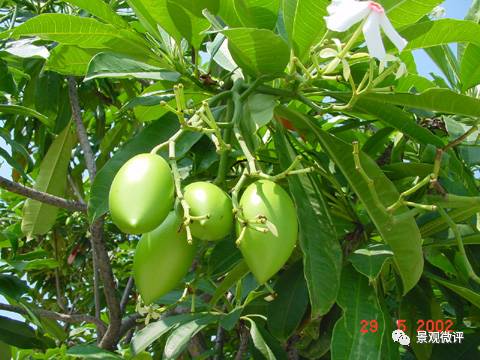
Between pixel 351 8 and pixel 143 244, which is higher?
pixel 351 8

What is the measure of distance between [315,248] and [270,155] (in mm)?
525

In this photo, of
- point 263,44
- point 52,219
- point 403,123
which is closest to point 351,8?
point 263,44

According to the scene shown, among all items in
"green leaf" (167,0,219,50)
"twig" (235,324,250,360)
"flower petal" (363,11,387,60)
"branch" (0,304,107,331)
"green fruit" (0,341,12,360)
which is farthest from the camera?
"green fruit" (0,341,12,360)

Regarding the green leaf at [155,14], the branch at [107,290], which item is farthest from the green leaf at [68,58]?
the branch at [107,290]

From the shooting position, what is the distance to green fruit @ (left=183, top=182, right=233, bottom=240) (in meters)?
0.77

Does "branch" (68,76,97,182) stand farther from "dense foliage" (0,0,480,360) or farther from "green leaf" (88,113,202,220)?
"green leaf" (88,113,202,220)

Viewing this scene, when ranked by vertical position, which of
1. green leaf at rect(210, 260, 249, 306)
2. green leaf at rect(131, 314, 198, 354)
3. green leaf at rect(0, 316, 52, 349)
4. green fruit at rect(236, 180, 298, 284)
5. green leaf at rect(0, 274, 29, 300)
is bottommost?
green leaf at rect(0, 316, 52, 349)

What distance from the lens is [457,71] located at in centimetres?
143

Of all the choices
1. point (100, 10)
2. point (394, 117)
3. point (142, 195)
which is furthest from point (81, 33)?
point (394, 117)

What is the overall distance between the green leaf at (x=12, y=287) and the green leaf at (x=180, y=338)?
606 mm

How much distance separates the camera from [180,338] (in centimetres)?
119

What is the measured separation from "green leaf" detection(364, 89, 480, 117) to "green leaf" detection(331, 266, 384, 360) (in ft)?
1.02

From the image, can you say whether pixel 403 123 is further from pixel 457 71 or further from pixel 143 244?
pixel 143 244
